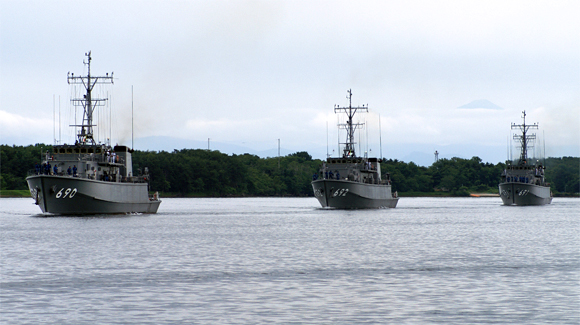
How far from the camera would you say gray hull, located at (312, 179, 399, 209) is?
296 ft

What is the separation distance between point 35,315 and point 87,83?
212 feet

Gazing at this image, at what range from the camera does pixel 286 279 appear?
26.9 metres

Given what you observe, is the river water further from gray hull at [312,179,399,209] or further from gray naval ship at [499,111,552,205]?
gray naval ship at [499,111,552,205]

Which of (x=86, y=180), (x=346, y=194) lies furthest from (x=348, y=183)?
(x=86, y=180)

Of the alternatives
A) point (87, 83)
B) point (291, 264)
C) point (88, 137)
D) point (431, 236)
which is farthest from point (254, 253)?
point (87, 83)

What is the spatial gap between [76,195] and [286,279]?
42.7 metres

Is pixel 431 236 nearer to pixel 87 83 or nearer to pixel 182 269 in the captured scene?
pixel 182 269

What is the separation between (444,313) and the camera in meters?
20.1

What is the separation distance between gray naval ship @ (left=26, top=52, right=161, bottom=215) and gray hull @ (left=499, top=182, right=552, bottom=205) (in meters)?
65.0

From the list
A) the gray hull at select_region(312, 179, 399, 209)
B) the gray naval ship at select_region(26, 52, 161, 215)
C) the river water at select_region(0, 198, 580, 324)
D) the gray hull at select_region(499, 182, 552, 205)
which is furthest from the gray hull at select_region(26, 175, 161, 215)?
the gray hull at select_region(499, 182, 552, 205)

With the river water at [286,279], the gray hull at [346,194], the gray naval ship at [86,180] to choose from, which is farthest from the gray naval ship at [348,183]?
the river water at [286,279]

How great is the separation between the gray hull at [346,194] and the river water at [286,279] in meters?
41.2

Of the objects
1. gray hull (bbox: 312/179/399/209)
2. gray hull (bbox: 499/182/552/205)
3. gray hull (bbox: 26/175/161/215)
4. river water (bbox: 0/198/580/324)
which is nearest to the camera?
river water (bbox: 0/198/580/324)

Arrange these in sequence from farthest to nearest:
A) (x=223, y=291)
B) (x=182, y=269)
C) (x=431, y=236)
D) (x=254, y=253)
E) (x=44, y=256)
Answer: (x=431, y=236) < (x=254, y=253) < (x=44, y=256) < (x=182, y=269) < (x=223, y=291)
